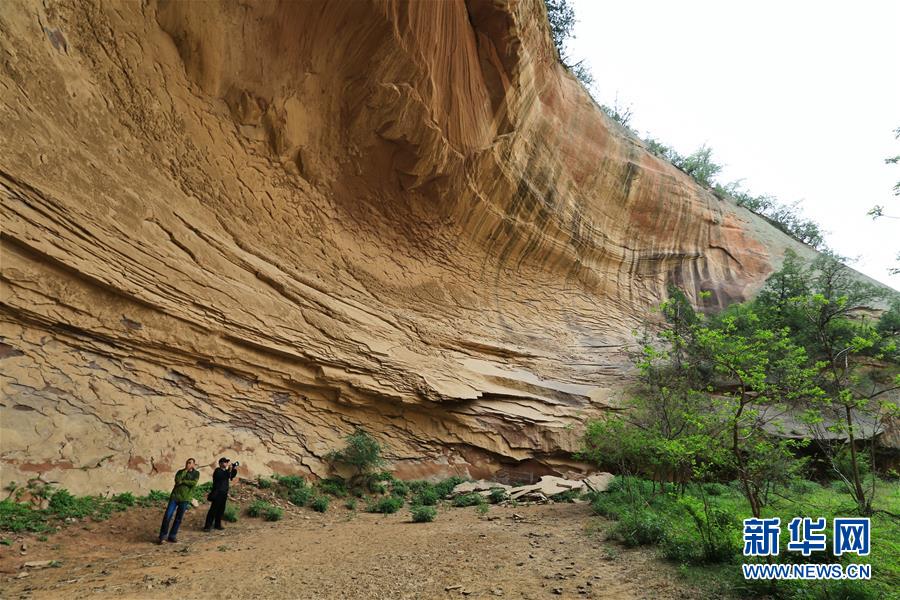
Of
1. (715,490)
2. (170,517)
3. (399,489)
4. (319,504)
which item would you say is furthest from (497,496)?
(170,517)

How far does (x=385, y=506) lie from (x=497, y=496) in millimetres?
2716

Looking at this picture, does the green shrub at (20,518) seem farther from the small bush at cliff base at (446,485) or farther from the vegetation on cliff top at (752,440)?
the vegetation on cliff top at (752,440)

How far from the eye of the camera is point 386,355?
432 inches

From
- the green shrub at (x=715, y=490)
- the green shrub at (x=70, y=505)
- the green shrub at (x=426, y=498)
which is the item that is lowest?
the green shrub at (x=70, y=505)

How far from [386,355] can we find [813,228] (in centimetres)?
3180

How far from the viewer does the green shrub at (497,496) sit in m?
9.94

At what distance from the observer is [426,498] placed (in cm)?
985

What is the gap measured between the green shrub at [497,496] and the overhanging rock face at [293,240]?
1.59 metres

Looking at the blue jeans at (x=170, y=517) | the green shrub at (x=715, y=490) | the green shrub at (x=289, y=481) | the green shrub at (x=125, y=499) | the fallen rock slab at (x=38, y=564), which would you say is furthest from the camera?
the green shrub at (x=715, y=490)

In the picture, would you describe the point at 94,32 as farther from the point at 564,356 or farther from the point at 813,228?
the point at 813,228

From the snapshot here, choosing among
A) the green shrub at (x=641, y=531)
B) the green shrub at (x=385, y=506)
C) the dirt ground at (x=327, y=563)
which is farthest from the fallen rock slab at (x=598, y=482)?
the green shrub at (x=385, y=506)

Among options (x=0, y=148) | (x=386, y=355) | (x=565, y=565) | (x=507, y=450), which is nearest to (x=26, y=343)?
(x=0, y=148)

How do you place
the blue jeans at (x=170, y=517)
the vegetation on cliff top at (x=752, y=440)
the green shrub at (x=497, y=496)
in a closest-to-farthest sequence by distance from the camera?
the vegetation on cliff top at (x=752, y=440) → the blue jeans at (x=170, y=517) → the green shrub at (x=497, y=496)

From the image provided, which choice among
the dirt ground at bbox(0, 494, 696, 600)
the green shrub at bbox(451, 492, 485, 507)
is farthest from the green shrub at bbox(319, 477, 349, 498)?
the green shrub at bbox(451, 492, 485, 507)
